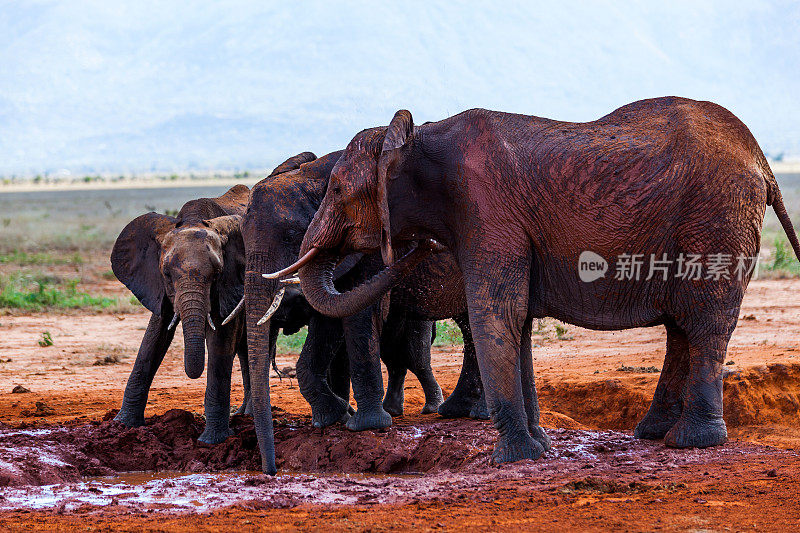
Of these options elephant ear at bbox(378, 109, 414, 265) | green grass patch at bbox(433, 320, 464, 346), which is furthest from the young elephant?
green grass patch at bbox(433, 320, 464, 346)

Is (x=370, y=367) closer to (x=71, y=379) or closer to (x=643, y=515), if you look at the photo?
(x=643, y=515)

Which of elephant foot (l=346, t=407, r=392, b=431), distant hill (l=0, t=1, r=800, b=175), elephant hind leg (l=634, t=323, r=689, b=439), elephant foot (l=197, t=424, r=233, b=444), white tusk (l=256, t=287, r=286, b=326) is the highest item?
distant hill (l=0, t=1, r=800, b=175)

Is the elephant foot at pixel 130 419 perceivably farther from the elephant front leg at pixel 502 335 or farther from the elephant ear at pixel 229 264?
the elephant front leg at pixel 502 335

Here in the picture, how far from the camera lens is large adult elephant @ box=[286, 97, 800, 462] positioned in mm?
7594

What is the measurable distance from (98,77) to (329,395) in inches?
7861

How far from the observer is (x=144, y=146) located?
578 feet

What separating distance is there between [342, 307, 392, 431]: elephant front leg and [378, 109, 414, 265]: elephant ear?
53.1 inches

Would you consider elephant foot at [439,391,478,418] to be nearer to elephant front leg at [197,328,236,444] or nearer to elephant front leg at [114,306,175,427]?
elephant front leg at [197,328,236,444]

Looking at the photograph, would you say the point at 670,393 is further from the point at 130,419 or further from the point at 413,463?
the point at 130,419

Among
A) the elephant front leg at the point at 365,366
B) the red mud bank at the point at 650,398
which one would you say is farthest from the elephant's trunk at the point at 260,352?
the red mud bank at the point at 650,398

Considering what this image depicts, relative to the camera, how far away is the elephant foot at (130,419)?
9.63 meters

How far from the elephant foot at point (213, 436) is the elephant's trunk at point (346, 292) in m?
1.80

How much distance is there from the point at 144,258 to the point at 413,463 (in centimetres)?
320

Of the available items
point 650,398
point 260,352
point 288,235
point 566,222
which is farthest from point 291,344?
point 566,222
